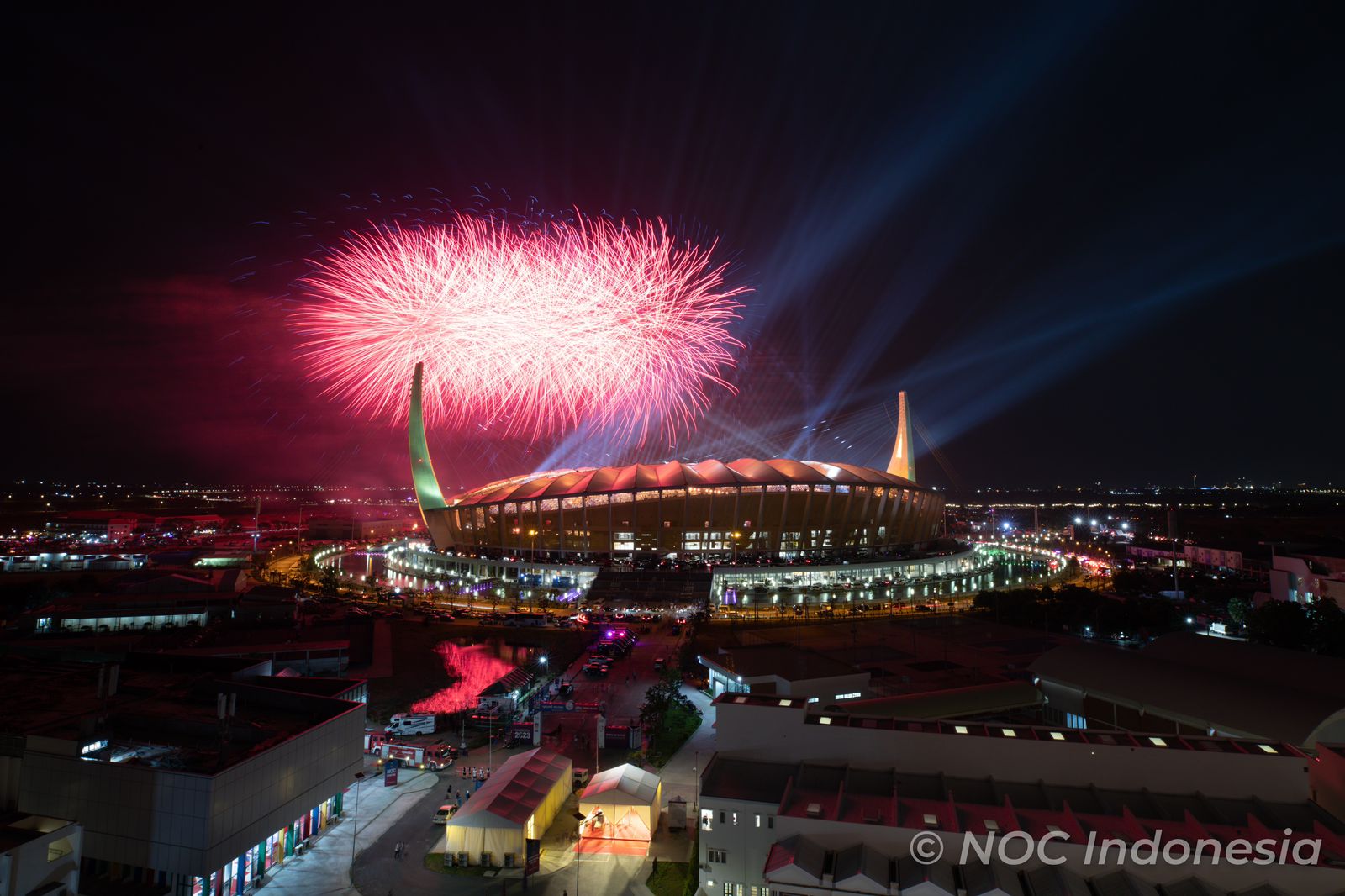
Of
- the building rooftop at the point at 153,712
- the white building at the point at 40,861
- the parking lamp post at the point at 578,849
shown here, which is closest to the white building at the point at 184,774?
the building rooftop at the point at 153,712

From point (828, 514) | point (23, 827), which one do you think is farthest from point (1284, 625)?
point (23, 827)

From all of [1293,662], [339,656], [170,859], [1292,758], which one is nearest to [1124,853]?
[1292,758]

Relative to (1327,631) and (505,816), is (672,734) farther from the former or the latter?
(1327,631)

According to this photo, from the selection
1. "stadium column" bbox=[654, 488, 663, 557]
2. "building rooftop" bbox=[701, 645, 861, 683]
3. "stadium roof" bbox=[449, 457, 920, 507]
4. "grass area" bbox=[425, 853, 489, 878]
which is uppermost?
"stadium roof" bbox=[449, 457, 920, 507]

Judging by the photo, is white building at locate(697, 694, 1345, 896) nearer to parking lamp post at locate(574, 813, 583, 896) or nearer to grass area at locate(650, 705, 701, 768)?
parking lamp post at locate(574, 813, 583, 896)

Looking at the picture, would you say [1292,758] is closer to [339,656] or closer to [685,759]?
[685,759]

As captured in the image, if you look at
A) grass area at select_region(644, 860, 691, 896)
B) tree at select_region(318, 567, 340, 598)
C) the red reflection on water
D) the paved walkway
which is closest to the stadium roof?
tree at select_region(318, 567, 340, 598)
